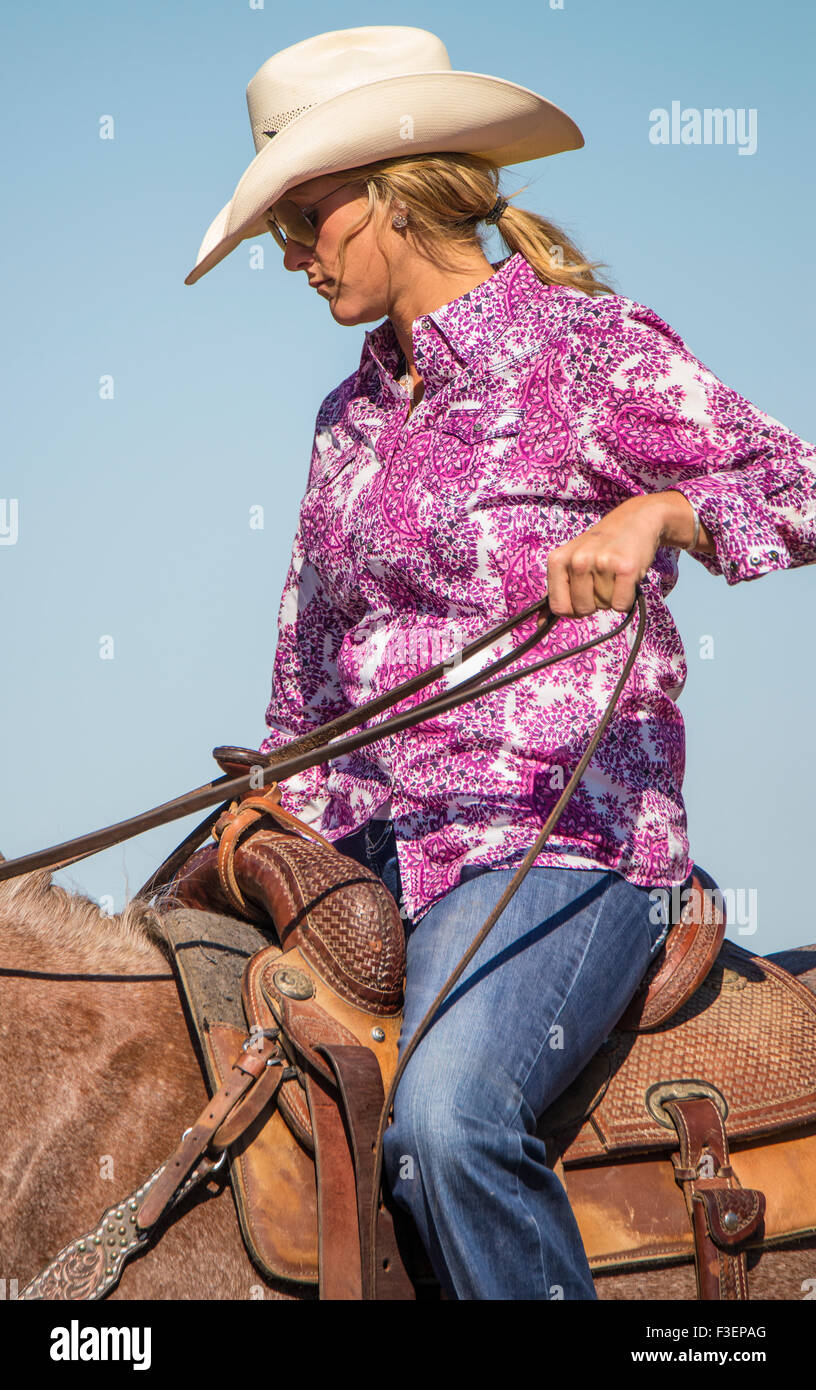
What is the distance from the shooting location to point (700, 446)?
2352mm

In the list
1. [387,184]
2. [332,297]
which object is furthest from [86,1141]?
[387,184]

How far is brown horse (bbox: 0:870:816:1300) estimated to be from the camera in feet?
7.07

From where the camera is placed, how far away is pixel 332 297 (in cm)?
274

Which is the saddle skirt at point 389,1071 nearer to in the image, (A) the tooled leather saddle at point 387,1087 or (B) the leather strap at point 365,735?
(A) the tooled leather saddle at point 387,1087

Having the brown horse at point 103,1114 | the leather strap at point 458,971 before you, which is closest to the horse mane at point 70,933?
the brown horse at point 103,1114

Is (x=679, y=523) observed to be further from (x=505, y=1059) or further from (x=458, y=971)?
(x=505, y=1059)

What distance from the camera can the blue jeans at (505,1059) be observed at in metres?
2.04

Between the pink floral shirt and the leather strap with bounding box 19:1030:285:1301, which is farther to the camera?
the pink floral shirt

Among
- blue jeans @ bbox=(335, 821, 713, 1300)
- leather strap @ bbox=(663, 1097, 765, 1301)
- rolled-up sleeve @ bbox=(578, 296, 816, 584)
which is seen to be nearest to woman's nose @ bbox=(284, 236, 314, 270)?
rolled-up sleeve @ bbox=(578, 296, 816, 584)

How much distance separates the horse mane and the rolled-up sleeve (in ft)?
4.51

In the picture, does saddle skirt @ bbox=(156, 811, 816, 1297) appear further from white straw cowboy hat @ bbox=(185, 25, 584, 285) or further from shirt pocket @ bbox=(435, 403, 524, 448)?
white straw cowboy hat @ bbox=(185, 25, 584, 285)
